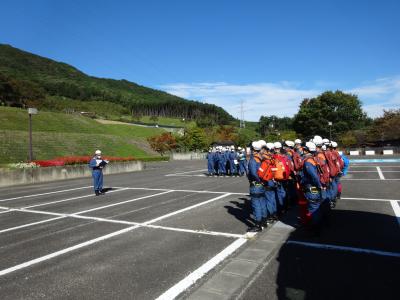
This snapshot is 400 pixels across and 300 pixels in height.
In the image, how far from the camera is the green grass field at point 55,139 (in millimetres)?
39375

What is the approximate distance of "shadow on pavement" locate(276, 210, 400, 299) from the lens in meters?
4.36

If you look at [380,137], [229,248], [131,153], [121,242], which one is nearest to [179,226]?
[121,242]

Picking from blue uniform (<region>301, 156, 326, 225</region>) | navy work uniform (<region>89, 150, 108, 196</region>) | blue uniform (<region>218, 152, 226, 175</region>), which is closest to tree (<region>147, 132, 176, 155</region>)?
blue uniform (<region>218, 152, 226, 175</region>)

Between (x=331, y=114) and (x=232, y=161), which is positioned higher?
(x=331, y=114)

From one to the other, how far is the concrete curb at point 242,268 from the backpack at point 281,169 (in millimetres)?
1580

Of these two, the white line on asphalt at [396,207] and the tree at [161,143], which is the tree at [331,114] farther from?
the white line on asphalt at [396,207]

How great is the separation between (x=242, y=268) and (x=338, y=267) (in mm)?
1433

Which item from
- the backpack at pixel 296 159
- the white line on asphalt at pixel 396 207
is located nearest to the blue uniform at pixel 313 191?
the backpack at pixel 296 159

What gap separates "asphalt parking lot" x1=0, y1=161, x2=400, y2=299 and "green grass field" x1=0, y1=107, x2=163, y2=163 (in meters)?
29.8

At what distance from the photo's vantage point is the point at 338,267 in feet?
16.9

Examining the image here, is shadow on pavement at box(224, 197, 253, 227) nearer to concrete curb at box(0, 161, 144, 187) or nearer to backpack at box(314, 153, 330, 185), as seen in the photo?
backpack at box(314, 153, 330, 185)

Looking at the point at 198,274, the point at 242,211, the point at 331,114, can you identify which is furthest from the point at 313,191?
the point at 331,114

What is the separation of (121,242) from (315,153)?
14.4 ft

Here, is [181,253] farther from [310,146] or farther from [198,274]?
[310,146]
